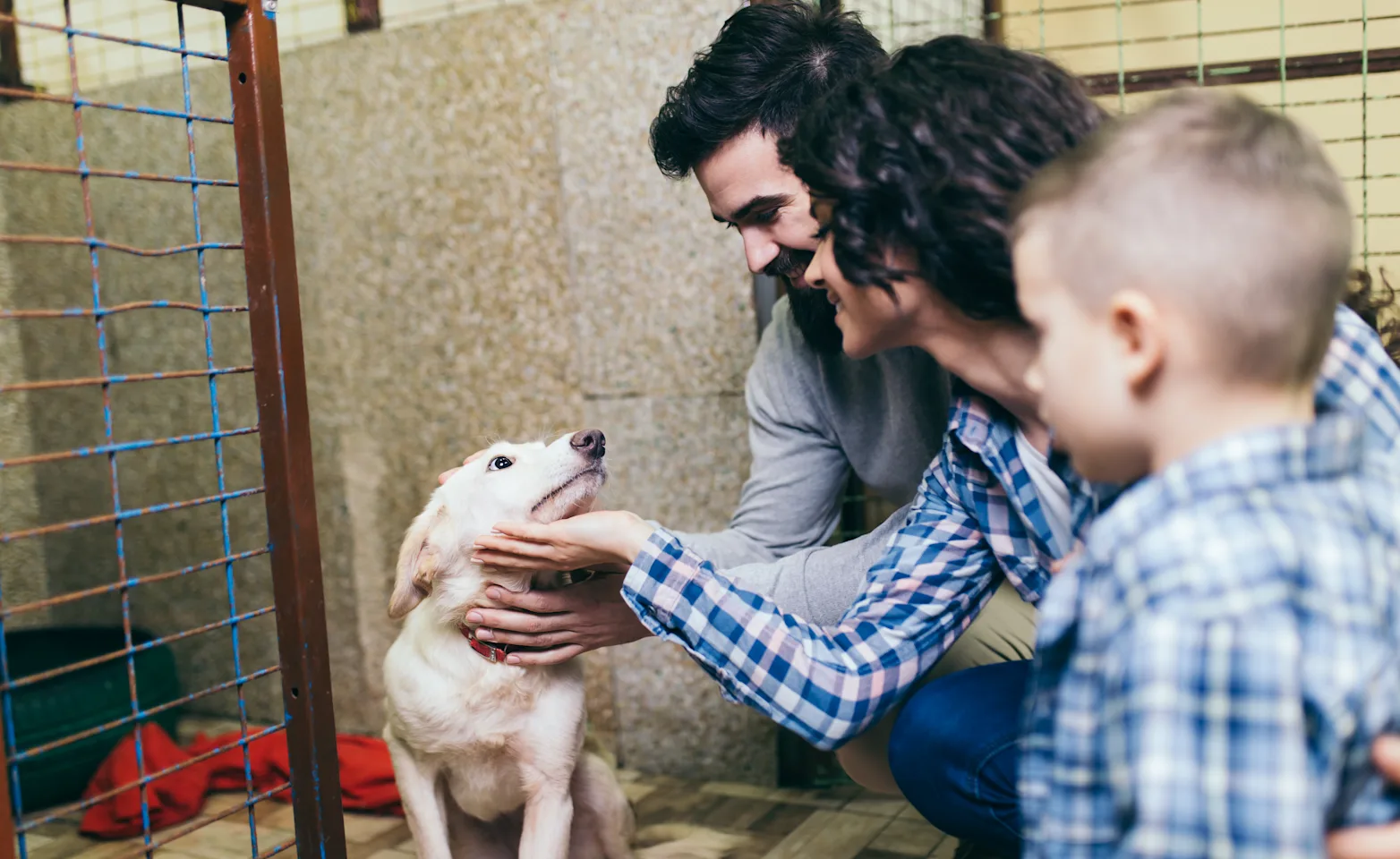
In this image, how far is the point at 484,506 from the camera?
5.70 ft

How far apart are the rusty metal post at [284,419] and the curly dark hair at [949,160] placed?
66 centimetres

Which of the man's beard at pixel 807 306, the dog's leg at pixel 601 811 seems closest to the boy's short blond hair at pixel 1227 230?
the man's beard at pixel 807 306

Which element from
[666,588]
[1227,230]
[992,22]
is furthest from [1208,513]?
[992,22]

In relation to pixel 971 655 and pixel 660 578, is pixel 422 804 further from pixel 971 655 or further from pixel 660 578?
pixel 971 655

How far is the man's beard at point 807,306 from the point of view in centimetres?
178

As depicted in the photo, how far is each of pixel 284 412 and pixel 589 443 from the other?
460 mm

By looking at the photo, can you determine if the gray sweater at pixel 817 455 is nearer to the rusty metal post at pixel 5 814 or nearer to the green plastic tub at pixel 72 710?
the rusty metal post at pixel 5 814

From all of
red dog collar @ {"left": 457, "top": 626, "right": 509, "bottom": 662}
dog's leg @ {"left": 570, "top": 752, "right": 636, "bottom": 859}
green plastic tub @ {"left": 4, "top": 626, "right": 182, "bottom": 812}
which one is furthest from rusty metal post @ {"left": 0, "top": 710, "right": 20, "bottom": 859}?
green plastic tub @ {"left": 4, "top": 626, "right": 182, "bottom": 812}

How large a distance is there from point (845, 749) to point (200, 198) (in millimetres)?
2188

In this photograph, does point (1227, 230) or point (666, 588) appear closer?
point (1227, 230)

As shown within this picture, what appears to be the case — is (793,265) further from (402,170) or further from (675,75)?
(402,170)

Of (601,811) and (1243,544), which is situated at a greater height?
(1243,544)

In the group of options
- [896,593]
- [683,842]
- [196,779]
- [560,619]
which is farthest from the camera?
[196,779]

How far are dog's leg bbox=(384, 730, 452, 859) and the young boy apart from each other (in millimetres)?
1118
